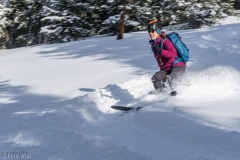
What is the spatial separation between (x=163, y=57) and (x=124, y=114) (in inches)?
58.8

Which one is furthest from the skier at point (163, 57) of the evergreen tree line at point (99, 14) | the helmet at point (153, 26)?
the evergreen tree line at point (99, 14)

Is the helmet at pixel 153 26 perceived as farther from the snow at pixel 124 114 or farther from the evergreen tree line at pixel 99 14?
the evergreen tree line at pixel 99 14

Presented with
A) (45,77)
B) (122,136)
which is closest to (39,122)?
(122,136)

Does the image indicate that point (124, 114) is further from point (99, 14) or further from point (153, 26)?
point (99, 14)

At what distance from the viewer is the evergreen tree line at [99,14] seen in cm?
2302

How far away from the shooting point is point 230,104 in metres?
6.12

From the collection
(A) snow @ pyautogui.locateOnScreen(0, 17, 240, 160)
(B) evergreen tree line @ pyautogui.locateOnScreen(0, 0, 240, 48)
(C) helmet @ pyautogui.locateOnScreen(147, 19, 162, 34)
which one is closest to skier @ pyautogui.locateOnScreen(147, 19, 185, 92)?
(C) helmet @ pyautogui.locateOnScreen(147, 19, 162, 34)

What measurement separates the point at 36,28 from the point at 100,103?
24578 millimetres

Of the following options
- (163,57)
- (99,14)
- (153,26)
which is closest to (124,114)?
(163,57)

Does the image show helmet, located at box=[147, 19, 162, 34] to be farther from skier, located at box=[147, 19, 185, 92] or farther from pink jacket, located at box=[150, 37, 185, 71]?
pink jacket, located at box=[150, 37, 185, 71]

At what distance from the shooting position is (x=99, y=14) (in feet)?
87.2

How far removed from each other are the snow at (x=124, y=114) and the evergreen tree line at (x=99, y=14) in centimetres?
997

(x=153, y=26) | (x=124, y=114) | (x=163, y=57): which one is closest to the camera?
(x=124, y=114)

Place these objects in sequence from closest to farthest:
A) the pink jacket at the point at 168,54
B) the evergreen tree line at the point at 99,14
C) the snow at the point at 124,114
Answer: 1. the snow at the point at 124,114
2. the pink jacket at the point at 168,54
3. the evergreen tree line at the point at 99,14
